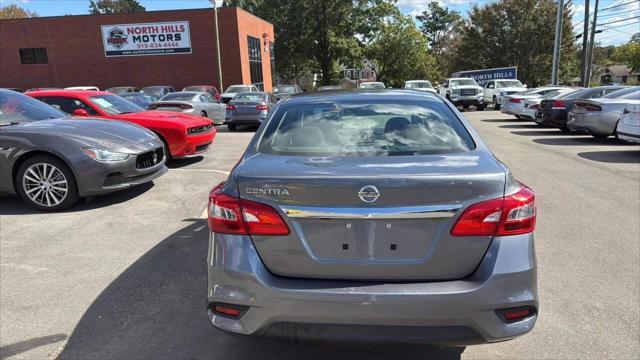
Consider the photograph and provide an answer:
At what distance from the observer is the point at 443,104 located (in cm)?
340

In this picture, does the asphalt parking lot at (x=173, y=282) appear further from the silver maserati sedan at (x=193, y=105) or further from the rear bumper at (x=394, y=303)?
the silver maserati sedan at (x=193, y=105)

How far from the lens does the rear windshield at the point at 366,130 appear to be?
2.81 m

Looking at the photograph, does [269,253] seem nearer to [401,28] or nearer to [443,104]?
[443,104]

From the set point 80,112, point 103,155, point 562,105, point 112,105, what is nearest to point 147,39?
point 112,105

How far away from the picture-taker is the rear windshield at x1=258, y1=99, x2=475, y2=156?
281 centimetres

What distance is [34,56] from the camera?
33469mm

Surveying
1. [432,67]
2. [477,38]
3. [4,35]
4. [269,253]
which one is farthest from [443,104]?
[432,67]

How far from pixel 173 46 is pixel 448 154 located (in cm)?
3305

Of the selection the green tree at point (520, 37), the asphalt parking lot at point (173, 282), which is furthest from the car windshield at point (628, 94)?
the green tree at point (520, 37)

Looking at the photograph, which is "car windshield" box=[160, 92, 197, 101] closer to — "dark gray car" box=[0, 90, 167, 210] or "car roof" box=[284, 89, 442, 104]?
"dark gray car" box=[0, 90, 167, 210]

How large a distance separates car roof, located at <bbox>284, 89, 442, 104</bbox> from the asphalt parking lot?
1737 mm

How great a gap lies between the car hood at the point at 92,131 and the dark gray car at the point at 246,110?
954cm

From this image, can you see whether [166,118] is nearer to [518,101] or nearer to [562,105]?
[562,105]

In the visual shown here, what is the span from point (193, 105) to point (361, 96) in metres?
12.7
